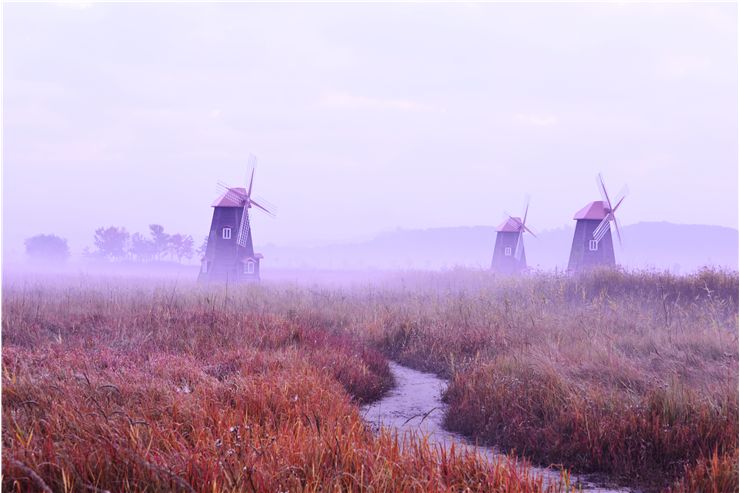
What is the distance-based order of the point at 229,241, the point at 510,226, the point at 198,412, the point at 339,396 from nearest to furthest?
the point at 198,412, the point at 339,396, the point at 229,241, the point at 510,226

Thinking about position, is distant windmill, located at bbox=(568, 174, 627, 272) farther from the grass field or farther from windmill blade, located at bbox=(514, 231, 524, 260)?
the grass field

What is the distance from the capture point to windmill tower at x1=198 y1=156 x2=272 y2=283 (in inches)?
1277

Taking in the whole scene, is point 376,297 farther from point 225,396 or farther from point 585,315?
point 225,396

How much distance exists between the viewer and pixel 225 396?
557 cm

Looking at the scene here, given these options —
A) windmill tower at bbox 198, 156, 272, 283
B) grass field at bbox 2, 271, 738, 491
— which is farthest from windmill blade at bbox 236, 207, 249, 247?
grass field at bbox 2, 271, 738, 491

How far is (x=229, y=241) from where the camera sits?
32.8 meters

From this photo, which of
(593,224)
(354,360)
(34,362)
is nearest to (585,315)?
(354,360)

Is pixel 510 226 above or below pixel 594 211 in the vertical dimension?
below

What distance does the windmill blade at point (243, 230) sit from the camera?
32.8 meters

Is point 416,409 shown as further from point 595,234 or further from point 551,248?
point 551,248

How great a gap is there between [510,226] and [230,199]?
23.2 metres

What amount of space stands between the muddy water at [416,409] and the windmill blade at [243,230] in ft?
80.6

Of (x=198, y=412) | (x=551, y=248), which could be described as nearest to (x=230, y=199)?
(x=198, y=412)

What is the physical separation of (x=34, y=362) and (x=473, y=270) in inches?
941
